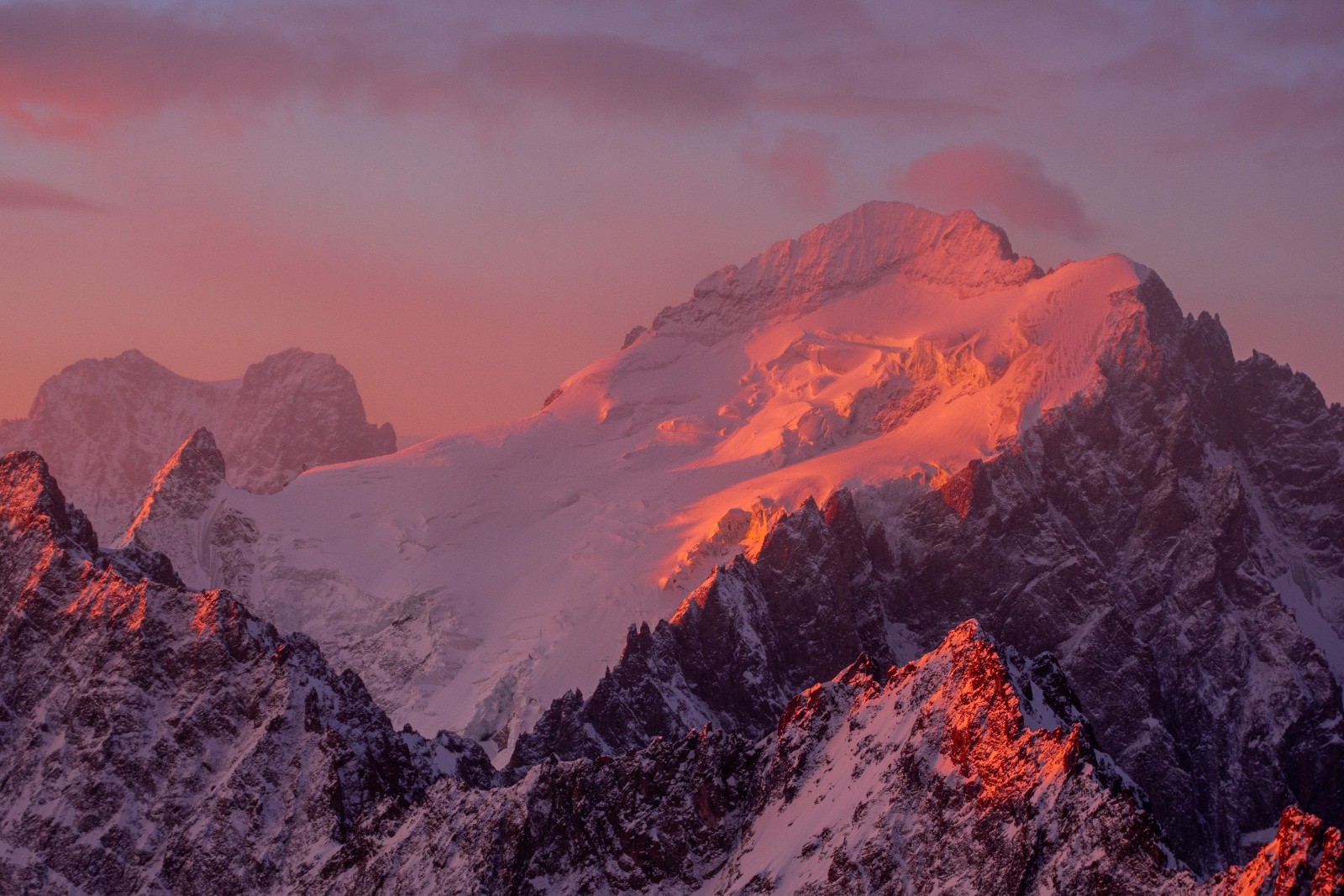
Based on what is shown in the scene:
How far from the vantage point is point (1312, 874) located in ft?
605

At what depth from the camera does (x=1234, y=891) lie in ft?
628

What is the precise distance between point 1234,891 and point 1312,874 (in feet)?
26.8
